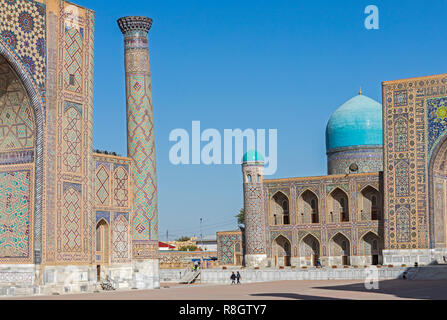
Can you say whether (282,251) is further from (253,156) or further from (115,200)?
(115,200)

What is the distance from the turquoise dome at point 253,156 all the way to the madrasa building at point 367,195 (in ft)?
0.14

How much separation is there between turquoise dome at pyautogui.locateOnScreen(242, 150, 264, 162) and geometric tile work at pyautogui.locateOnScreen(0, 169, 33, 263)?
1631 cm

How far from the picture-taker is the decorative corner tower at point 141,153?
73.2 feet

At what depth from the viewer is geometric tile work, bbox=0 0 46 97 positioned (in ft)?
56.0

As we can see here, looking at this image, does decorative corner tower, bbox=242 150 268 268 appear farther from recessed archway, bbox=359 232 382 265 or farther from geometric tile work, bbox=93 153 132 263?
geometric tile work, bbox=93 153 132 263

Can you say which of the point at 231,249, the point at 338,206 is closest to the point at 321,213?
the point at 338,206

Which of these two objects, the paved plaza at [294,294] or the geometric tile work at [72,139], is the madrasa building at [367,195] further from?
the geometric tile work at [72,139]

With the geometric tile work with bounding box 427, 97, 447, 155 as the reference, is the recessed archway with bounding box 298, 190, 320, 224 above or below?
below

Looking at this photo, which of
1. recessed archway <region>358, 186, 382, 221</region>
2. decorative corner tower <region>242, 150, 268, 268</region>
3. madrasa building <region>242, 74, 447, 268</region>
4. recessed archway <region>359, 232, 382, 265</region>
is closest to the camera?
madrasa building <region>242, 74, 447, 268</region>

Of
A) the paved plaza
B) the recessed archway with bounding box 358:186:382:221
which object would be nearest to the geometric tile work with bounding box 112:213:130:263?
the paved plaza
